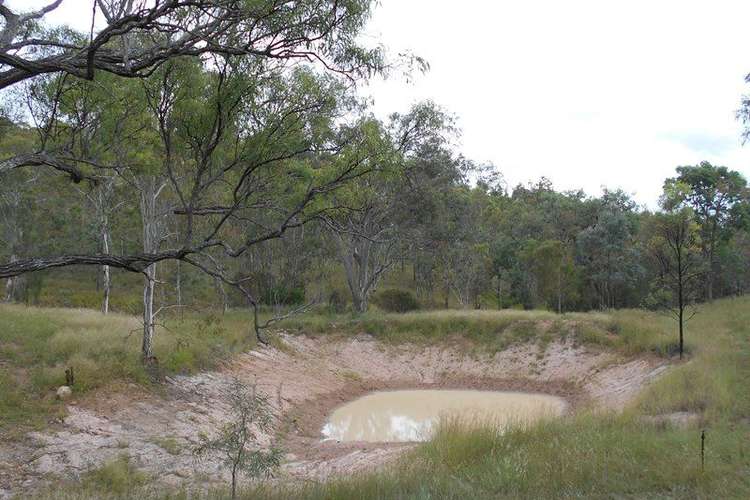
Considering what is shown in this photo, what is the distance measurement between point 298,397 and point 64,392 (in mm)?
7826

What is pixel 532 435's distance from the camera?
28.2 feet

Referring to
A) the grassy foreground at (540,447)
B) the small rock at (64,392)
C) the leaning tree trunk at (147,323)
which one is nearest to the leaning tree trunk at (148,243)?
the leaning tree trunk at (147,323)

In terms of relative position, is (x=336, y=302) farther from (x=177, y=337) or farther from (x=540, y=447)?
(x=540, y=447)

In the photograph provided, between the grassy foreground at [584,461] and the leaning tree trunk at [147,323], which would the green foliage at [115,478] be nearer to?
the grassy foreground at [584,461]

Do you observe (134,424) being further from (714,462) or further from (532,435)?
(714,462)

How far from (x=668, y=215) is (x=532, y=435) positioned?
1014 centimetres

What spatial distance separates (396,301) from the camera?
36844 mm

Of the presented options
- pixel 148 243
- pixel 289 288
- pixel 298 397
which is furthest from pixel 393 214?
pixel 148 243

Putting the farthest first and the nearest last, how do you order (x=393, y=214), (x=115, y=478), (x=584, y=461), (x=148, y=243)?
(x=393, y=214) → (x=148, y=243) → (x=115, y=478) → (x=584, y=461)

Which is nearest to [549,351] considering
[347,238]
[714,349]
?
[714,349]

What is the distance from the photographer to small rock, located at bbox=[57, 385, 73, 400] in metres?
11.6

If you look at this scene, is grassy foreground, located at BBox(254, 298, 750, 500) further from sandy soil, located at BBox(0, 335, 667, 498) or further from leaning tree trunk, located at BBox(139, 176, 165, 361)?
leaning tree trunk, located at BBox(139, 176, 165, 361)

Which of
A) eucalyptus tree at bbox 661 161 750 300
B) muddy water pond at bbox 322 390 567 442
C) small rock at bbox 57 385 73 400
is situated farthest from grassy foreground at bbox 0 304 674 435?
eucalyptus tree at bbox 661 161 750 300

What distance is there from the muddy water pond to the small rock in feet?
20.4
